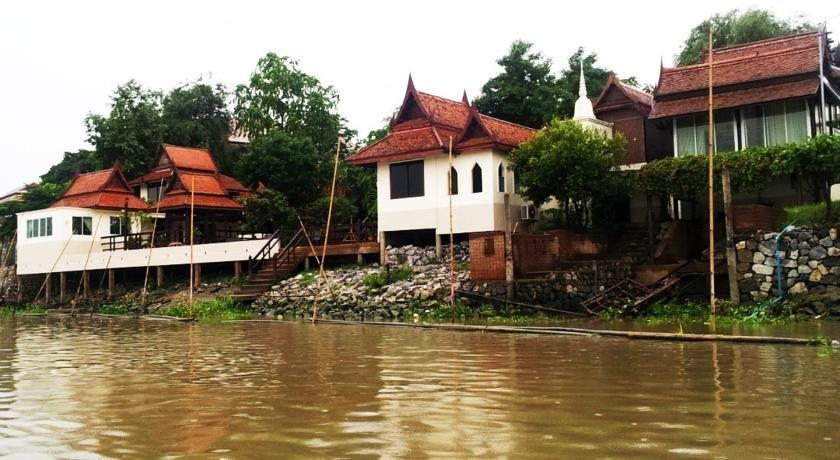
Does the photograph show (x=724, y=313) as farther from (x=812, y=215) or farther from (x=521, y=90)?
(x=521, y=90)

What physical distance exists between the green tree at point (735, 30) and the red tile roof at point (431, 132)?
10969 millimetres

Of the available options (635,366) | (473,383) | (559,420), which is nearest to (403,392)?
(473,383)

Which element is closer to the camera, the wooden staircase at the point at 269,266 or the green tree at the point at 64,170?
the wooden staircase at the point at 269,266

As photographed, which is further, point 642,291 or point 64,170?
point 64,170

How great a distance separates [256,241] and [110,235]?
38.3 feet

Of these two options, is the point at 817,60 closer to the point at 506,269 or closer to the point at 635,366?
the point at 506,269

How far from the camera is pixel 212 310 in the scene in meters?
27.1

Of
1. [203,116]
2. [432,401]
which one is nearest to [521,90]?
[203,116]

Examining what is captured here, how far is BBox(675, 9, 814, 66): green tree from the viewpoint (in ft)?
113

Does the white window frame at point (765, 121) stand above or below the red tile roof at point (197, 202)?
above

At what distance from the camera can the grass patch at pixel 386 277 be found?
2593 cm

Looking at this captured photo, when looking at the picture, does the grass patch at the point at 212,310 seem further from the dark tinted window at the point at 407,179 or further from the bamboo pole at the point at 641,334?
the bamboo pole at the point at 641,334

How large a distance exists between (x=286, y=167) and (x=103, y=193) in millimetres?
9414

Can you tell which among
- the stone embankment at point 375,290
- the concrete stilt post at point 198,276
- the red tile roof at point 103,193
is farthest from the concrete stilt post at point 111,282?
the stone embankment at point 375,290
